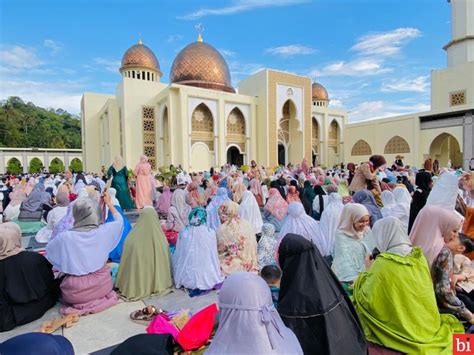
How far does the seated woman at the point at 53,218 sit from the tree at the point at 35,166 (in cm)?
2748

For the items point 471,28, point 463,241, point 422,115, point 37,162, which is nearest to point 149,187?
point 463,241

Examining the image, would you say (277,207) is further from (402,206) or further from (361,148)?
(361,148)

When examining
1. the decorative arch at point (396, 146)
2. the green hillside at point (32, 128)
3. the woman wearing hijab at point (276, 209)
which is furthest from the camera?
the green hillside at point (32, 128)

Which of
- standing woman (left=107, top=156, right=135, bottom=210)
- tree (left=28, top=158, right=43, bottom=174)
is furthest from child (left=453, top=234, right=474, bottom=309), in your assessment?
tree (left=28, top=158, right=43, bottom=174)

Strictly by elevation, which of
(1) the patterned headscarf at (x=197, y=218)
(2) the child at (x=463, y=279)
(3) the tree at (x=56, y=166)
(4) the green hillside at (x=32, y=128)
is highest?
(4) the green hillside at (x=32, y=128)

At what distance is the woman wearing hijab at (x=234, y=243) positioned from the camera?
3.16 m

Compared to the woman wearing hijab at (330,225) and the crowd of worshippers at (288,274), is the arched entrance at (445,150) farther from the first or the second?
the woman wearing hijab at (330,225)

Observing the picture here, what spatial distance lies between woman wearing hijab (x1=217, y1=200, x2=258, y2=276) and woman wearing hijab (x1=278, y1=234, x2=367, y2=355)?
60.8 inches

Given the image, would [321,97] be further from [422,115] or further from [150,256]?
[150,256]

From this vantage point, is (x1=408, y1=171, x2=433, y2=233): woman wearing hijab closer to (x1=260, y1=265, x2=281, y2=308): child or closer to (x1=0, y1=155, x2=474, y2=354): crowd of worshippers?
(x1=0, y1=155, x2=474, y2=354): crowd of worshippers

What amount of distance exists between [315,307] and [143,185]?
6.56 meters

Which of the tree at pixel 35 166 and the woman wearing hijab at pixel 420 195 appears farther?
the tree at pixel 35 166

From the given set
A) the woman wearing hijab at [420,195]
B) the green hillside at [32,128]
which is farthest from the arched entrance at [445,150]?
the green hillside at [32,128]

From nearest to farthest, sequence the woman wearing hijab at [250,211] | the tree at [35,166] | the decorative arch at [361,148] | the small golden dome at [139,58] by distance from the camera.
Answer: the woman wearing hijab at [250,211] → the small golden dome at [139,58] → the decorative arch at [361,148] → the tree at [35,166]
